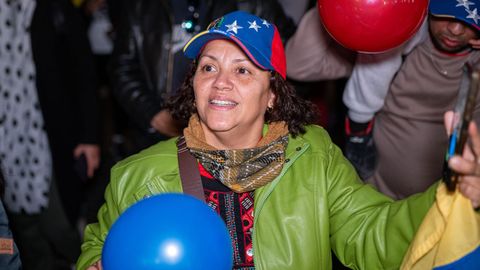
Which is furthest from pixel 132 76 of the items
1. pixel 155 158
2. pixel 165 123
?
pixel 155 158

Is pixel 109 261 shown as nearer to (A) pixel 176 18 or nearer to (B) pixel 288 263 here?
(B) pixel 288 263

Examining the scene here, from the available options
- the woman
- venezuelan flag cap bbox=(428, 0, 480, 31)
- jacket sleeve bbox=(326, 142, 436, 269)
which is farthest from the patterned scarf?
venezuelan flag cap bbox=(428, 0, 480, 31)

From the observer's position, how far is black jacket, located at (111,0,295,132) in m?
3.39

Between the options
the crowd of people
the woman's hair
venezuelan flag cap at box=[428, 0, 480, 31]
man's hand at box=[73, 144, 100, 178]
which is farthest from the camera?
man's hand at box=[73, 144, 100, 178]

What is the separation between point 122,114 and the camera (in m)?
6.23

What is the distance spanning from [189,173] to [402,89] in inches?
49.9

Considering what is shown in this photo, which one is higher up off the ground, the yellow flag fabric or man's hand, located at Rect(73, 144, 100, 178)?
the yellow flag fabric

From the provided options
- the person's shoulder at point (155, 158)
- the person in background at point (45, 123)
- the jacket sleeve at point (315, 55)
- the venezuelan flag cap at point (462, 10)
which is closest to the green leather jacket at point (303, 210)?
the person's shoulder at point (155, 158)

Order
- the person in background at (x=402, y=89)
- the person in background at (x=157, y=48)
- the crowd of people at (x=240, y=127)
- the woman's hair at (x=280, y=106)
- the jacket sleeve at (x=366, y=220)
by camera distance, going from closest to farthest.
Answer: the jacket sleeve at (x=366, y=220) → the crowd of people at (x=240, y=127) → the woman's hair at (x=280, y=106) → the person in background at (x=402, y=89) → the person in background at (x=157, y=48)

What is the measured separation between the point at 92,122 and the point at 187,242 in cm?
239

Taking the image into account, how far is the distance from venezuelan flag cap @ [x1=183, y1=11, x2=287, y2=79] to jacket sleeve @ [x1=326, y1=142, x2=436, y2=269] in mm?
464

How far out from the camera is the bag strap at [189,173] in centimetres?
229

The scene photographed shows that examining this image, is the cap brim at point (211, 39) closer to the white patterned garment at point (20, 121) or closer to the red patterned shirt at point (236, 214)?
the red patterned shirt at point (236, 214)

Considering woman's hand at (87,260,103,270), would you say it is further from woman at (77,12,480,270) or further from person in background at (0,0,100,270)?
person in background at (0,0,100,270)
